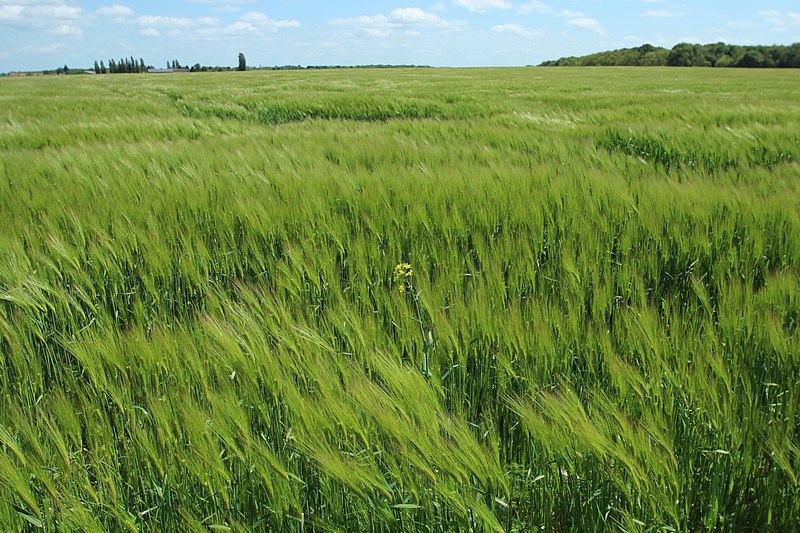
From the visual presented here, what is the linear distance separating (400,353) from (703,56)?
264 feet

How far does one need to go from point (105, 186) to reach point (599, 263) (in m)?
2.76

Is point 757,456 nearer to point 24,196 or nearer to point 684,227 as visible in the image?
point 684,227

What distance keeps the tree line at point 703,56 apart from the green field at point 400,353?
74.6 metres

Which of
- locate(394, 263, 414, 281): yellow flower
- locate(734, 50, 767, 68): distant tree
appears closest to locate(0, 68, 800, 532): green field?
locate(394, 263, 414, 281): yellow flower

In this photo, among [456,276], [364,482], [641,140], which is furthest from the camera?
[641,140]

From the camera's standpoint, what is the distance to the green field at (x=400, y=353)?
864 mm

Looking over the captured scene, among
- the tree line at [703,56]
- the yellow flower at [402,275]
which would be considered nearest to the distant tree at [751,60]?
the tree line at [703,56]

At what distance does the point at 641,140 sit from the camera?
16.8 ft

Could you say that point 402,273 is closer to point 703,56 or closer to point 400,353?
point 400,353

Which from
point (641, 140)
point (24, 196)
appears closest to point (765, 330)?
point (24, 196)

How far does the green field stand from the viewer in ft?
2.84

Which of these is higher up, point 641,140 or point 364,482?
point 641,140

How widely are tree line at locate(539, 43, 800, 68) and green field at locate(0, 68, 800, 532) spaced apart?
74.6 m

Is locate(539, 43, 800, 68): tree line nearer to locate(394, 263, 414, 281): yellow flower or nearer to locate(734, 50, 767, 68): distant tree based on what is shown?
locate(734, 50, 767, 68): distant tree
